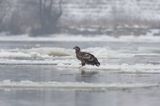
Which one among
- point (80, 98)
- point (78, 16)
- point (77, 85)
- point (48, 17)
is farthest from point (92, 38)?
point (80, 98)

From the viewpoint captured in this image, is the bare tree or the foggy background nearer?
the bare tree

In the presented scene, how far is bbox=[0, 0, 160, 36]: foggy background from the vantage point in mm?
81519

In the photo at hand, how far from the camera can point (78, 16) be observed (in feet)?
300

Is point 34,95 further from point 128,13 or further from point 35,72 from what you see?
point 128,13

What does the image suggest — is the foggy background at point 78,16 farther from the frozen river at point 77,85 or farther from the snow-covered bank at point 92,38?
the frozen river at point 77,85

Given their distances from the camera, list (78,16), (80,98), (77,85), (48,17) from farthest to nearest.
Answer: (78,16) → (48,17) → (77,85) → (80,98)

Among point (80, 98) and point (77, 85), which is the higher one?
point (77, 85)

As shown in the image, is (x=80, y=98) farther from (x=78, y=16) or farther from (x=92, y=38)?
(x=78, y=16)

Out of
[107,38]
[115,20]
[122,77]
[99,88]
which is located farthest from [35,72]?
[115,20]

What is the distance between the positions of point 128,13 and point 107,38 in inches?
537

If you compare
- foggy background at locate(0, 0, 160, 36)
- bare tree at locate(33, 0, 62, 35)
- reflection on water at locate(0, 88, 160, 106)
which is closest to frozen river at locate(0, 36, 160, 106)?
reflection on water at locate(0, 88, 160, 106)

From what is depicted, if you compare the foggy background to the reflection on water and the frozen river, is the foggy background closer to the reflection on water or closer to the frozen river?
the frozen river

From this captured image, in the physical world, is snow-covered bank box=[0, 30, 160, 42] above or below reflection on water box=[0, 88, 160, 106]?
above

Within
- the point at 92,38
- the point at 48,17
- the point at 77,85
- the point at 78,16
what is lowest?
the point at 77,85
